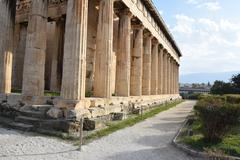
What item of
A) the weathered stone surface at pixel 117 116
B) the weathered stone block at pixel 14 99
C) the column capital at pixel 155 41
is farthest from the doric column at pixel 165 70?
the weathered stone block at pixel 14 99

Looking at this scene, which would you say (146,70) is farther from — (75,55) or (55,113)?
(55,113)

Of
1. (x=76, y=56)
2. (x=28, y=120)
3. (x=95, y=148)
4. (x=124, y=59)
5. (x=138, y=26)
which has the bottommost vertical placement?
(x=95, y=148)

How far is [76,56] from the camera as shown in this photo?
13242mm

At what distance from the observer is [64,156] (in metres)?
8.57

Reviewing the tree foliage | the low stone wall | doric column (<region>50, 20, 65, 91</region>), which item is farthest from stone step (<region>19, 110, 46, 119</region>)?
the tree foliage

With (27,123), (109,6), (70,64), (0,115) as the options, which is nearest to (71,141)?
(27,123)

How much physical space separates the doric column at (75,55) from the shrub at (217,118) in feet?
19.2

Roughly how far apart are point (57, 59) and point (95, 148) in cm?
1413

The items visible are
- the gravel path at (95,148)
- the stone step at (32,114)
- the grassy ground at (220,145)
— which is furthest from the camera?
the stone step at (32,114)

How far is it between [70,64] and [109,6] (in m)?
5.11

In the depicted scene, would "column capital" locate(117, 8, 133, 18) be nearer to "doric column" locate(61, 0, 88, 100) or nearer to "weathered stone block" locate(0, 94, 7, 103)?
"doric column" locate(61, 0, 88, 100)

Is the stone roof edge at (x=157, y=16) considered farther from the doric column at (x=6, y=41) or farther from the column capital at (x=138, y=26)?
the doric column at (x=6, y=41)

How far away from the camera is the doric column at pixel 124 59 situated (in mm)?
20203

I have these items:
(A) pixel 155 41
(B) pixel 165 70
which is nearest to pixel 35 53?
(A) pixel 155 41
